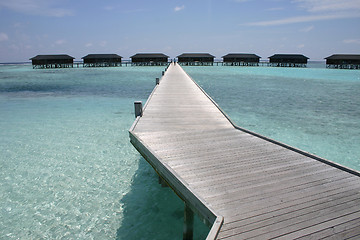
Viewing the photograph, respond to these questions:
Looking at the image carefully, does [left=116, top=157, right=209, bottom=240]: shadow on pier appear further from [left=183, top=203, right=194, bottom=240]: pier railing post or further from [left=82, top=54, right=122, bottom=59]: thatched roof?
[left=82, top=54, right=122, bottom=59]: thatched roof

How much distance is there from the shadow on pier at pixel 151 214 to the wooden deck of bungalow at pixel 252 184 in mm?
916

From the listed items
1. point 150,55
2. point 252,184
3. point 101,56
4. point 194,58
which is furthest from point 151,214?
point 194,58

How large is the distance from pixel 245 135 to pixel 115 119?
953cm

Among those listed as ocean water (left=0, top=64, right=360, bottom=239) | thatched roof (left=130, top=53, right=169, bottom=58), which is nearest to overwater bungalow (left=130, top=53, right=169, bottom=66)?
thatched roof (left=130, top=53, right=169, bottom=58)

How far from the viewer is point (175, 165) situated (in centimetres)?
479

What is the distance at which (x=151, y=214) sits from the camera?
224 inches

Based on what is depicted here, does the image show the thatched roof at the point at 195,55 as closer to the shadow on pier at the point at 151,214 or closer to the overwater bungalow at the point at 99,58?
the overwater bungalow at the point at 99,58

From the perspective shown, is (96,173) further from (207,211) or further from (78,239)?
(207,211)

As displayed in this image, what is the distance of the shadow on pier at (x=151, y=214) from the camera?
5.04m

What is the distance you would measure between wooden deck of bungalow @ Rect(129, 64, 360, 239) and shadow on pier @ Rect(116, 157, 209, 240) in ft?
3.00

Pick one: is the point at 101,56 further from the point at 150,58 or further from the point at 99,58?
the point at 150,58

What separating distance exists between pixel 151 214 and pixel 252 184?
2860mm

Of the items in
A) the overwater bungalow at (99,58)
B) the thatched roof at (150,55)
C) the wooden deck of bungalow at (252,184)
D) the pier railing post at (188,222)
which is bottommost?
the pier railing post at (188,222)

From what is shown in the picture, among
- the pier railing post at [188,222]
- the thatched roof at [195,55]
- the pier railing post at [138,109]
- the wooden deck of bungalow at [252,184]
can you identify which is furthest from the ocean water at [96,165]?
the thatched roof at [195,55]
